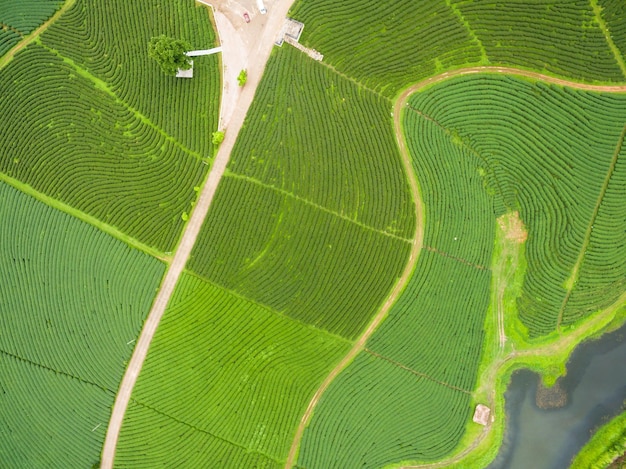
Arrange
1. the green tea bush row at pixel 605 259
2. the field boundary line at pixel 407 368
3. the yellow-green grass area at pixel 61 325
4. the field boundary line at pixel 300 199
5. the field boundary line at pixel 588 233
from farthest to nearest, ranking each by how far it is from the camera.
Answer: the field boundary line at pixel 407 368 < the yellow-green grass area at pixel 61 325 < the field boundary line at pixel 300 199 < the green tea bush row at pixel 605 259 < the field boundary line at pixel 588 233

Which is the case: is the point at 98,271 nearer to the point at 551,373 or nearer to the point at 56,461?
the point at 56,461

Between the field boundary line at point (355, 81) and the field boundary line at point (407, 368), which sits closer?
the field boundary line at point (355, 81)

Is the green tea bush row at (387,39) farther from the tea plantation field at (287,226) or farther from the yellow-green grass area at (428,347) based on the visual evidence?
the yellow-green grass area at (428,347)

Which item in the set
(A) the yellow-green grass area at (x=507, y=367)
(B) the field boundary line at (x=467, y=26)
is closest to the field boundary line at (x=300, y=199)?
(A) the yellow-green grass area at (x=507, y=367)

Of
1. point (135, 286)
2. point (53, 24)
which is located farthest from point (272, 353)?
point (53, 24)

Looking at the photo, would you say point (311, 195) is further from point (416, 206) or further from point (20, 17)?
point (20, 17)

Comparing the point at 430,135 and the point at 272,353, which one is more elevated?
the point at 430,135

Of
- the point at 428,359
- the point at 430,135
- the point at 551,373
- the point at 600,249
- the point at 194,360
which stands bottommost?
the point at 194,360
